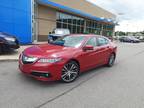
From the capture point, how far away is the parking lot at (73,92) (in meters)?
3.52

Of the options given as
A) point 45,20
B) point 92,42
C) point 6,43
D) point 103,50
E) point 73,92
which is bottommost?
point 73,92

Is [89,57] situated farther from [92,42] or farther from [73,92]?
[73,92]

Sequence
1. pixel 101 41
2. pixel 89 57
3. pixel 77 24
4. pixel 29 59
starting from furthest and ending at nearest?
pixel 77 24 → pixel 101 41 → pixel 89 57 → pixel 29 59

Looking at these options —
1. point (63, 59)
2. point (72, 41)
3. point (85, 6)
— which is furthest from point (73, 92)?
point (85, 6)

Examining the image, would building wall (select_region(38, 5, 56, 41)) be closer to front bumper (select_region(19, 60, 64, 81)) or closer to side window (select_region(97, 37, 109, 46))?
side window (select_region(97, 37, 109, 46))

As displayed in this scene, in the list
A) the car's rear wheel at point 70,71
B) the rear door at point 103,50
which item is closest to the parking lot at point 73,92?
the car's rear wheel at point 70,71

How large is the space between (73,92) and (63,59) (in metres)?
0.98

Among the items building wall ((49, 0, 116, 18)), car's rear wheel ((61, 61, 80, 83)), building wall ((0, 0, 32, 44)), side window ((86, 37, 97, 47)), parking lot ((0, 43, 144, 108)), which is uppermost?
building wall ((49, 0, 116, 18))

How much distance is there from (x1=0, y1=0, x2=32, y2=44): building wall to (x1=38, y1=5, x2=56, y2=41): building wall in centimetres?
568

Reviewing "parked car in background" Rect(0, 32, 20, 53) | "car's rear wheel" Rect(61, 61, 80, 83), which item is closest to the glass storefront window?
"parked car in background" Rect(0, 32, 20, 53)

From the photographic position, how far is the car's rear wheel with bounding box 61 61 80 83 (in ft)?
15.6

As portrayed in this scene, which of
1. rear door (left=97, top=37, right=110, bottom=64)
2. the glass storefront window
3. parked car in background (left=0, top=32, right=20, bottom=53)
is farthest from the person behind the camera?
the glass storefront window

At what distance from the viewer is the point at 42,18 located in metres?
19.7

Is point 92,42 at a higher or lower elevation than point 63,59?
higher
